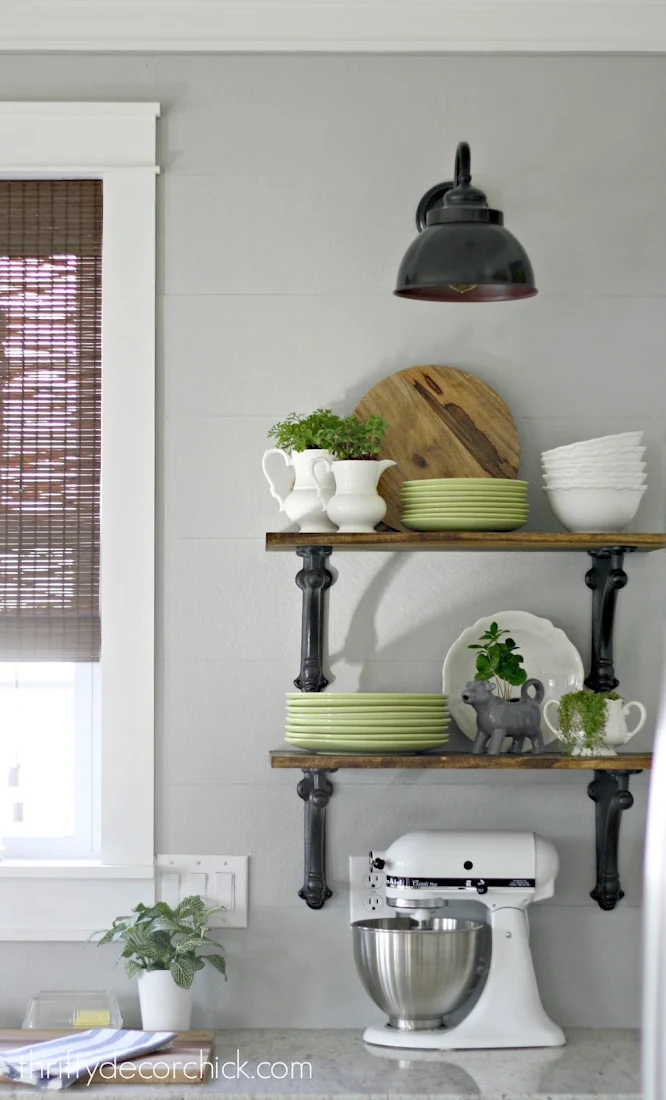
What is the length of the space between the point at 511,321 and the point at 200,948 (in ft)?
4.28

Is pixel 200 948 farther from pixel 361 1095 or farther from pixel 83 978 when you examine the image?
pixel 361 1095

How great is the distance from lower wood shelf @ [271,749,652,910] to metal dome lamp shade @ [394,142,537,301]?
77 centimetres

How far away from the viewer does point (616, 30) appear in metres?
2.19

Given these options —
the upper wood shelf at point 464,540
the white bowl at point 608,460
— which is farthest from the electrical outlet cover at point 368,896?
the white bowl at point 608,460

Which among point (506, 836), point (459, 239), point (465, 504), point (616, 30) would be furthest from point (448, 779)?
point (616, 30)

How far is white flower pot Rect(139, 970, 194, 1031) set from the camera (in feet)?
6.51

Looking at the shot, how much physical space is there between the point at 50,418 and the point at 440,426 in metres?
0.74

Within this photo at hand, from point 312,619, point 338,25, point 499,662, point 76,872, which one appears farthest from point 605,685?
point 338,25

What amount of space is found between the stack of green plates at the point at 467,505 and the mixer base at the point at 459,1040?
85 centimetres

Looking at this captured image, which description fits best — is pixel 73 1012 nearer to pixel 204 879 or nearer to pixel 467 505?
pixel 204 879

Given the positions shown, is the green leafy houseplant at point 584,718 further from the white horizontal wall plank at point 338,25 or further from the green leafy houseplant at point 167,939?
the white horizontal wall plank at point 338,25

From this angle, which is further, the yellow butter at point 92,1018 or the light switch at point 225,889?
the light switch at point 225,889

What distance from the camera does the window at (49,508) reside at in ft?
7.21

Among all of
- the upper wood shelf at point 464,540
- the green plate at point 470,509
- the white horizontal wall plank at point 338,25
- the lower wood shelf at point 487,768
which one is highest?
the white horizontal wall plank at point 338,25
